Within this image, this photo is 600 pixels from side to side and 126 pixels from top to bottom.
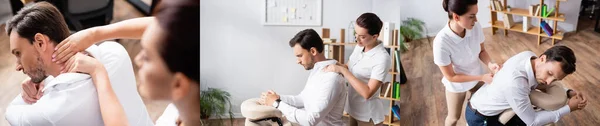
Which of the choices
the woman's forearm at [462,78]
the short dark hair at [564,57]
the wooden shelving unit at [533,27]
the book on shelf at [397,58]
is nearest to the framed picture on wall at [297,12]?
the book on shelf at [397,58]

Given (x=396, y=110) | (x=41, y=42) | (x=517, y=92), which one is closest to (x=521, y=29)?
(x=517, y=92)

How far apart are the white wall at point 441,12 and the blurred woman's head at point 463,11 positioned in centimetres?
2

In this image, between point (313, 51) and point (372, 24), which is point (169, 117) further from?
point (372, 24)

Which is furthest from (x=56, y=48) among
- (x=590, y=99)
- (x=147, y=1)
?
(x=590, y=99)

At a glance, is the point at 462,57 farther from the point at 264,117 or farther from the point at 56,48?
the point at 56,48

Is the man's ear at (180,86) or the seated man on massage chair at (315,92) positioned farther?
the man's ear at (180,86)

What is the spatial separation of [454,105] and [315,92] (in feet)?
1.92

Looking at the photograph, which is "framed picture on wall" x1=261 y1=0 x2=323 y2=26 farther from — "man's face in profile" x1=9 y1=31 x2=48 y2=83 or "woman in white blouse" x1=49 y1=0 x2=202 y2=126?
"man's face in profile" x1=9 y1=31 x2=48 y2=83

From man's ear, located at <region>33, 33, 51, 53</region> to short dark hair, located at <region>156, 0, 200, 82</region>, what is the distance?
0.48 metres

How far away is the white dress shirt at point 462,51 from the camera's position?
7.98 ft

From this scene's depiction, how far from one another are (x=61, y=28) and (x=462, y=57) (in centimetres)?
161

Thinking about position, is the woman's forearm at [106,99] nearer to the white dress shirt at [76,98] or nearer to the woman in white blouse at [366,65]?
the white dress shirt at [76,98]

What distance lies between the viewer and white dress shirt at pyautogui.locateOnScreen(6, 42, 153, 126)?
2371 mm

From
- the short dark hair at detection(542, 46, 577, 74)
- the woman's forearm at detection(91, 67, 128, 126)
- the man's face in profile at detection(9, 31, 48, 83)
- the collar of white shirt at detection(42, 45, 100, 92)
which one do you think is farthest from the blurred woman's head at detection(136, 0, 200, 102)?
the short dark hair at detection(542, 46, 577, 74)
